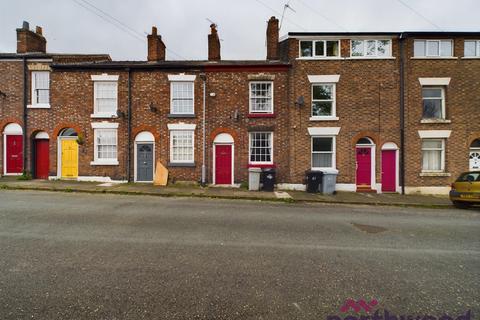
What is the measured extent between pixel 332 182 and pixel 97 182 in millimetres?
13785

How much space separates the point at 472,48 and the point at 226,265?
60.3 ft

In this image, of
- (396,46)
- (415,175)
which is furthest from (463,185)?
(396,46)

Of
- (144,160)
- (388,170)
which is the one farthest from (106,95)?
(388,170)

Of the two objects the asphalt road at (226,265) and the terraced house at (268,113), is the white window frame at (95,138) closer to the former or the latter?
the terraced house at (268,113)

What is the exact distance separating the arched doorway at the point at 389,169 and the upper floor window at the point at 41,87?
21266 millimetres

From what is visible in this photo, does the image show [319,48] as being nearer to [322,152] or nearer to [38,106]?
[322,152]

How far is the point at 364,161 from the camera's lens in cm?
1325

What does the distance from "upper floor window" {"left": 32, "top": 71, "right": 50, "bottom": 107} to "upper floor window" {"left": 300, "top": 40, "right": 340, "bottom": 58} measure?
16.3 metres

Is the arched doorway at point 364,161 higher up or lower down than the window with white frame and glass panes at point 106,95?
lower down

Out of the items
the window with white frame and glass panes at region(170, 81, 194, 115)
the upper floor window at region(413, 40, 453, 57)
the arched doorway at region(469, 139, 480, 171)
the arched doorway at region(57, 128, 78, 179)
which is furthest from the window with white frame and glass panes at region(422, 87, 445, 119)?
the arched doorway at region(57, 128, 78, 179)

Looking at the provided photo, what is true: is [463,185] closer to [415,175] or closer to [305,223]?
[415,175]

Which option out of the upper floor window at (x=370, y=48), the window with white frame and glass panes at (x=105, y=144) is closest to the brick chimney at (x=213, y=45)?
the window with white frame and glass panes at (x=105, y=144)

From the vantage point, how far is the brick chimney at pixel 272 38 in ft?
46.8

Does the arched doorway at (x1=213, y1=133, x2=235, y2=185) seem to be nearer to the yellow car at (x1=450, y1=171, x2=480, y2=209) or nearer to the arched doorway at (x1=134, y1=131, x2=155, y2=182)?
the arched doorway at (x1=134, y1=131, x2=155, y2=182)
